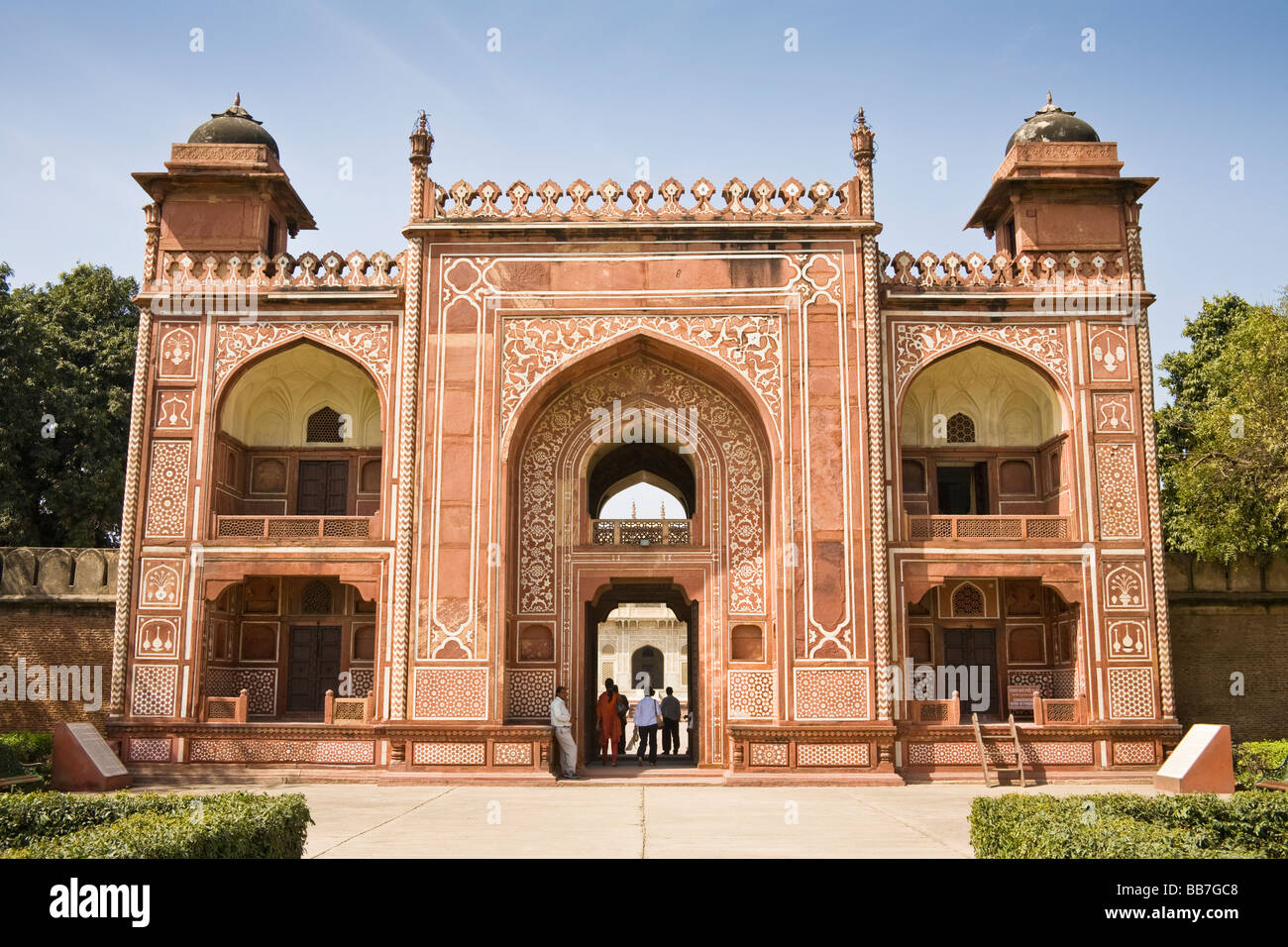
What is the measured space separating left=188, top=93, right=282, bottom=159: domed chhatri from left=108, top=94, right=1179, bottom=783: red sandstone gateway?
3.2 inches

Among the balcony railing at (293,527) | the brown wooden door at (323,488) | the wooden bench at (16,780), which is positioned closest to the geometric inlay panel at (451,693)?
the balcony railing at (293,527)

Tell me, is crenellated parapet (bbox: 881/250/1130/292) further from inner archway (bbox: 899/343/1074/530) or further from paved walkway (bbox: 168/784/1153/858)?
paved walkway (bbox: 168/784/1153/858)

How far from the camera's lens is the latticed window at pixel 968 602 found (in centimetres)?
1773

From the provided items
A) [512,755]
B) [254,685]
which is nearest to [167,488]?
[254,685]

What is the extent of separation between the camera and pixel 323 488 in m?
18.2

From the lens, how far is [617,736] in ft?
55.7

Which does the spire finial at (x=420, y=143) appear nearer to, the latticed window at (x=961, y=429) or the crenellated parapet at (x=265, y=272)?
the crenellated parapet at (x=265, y=272)

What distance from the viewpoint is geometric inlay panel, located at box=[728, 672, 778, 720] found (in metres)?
15.8

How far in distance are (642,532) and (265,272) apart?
23.1 ft

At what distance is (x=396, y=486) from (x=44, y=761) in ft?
20.3

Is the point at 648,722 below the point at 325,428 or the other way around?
below

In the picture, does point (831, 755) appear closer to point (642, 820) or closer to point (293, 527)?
point (642, 820)
